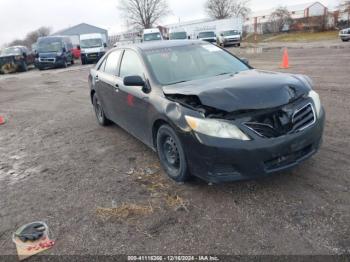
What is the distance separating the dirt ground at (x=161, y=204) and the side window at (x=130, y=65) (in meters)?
1.23

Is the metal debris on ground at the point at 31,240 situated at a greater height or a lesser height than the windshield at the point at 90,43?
lesser

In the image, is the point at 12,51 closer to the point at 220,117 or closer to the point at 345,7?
the point at 220,117

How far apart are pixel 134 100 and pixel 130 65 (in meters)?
0.68

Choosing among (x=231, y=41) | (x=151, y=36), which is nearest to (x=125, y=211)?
(x=151, y=36)

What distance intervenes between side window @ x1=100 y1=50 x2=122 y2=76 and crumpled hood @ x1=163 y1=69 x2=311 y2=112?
185 centimetres

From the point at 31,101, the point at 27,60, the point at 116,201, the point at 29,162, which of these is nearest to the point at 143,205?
the point at 116,201

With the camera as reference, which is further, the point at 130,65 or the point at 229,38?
the point at 229,38

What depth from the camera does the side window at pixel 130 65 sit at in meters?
4.54

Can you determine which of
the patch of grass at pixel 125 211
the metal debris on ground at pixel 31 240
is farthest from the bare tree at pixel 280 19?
the metal debris on ground at pixel 31 240

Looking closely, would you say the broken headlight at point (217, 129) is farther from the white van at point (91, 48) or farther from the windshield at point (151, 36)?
the windshield at point (151, 36)

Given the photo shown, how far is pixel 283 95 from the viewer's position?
335 centimetres

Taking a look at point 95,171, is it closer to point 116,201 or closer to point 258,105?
point 116,201

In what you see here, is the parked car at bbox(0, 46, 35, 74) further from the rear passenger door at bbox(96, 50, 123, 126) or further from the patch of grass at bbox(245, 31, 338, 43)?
the patch of grass at bbox(245, 31, 338, 43)

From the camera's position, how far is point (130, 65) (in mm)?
4863
